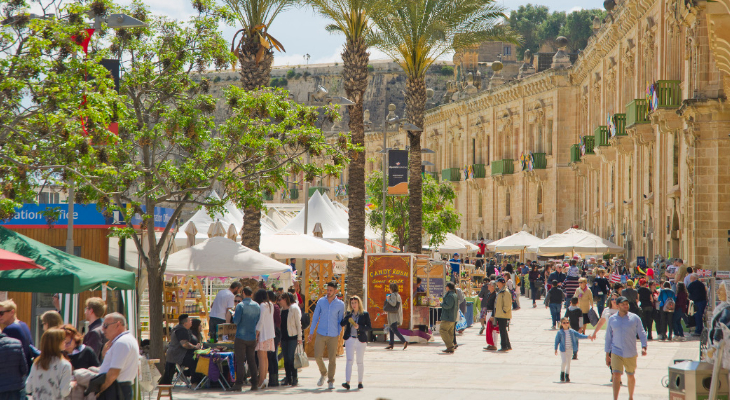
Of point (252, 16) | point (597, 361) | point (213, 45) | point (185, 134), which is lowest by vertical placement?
point (597, 361)

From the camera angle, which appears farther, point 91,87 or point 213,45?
point 213,45

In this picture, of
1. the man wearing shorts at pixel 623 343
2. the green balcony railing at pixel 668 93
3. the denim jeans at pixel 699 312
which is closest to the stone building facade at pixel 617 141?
the green balcony railing at pixel 668 93

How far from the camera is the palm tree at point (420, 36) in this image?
88.0ft

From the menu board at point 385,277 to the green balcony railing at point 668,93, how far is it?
920cm

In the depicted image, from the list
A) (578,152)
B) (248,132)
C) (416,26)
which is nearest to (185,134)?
(248,132)

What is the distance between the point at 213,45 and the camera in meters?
14.3

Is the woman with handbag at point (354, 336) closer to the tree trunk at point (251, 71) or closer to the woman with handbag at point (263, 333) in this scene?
the woman with handbag at point (263, 333)

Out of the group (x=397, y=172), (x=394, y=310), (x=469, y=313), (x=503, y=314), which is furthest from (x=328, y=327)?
(x=469, y=313)

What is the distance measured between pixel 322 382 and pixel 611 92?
24.1 meters

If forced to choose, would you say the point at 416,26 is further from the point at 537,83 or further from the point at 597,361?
the point at 537,83

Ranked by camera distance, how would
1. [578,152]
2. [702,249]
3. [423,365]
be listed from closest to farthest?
[423,365] < [702,249] < [578,152]

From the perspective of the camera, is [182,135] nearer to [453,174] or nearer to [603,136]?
[603,136]

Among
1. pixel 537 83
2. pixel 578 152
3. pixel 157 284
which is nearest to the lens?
pixel 157 284

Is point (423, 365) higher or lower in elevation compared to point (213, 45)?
lower
